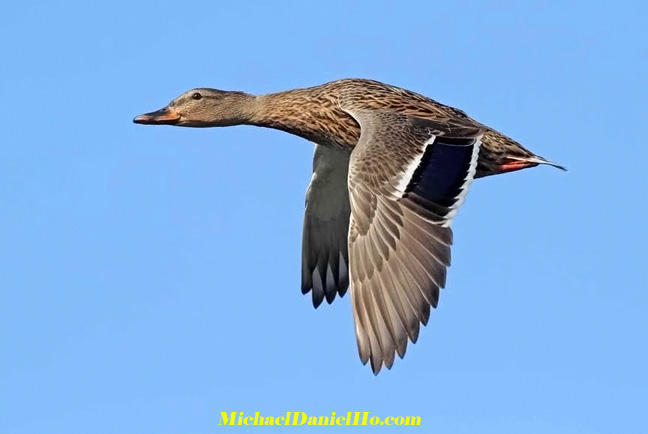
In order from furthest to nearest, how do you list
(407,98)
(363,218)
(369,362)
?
(407,98) → (363,218) → (369,362)

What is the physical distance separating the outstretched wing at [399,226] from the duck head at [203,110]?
3002mm

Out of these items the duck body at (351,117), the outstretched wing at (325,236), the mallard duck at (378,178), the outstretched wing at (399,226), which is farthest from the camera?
the outstretched wing at (325,236)

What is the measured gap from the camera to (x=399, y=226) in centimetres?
1448

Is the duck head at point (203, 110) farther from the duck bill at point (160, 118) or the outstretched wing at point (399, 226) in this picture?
the outstretched wing at point (399, 226)

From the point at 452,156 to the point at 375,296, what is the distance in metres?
1.96

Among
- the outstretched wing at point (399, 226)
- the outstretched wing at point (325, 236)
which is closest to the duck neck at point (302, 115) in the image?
the outstretched wing at point (325, 236)

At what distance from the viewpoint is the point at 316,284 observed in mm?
19453

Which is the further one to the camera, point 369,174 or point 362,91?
point 362,91

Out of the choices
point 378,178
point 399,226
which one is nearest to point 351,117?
point 378,178

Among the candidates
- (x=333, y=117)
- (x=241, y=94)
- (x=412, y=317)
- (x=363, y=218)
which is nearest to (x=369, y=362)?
(x=412, y=317)

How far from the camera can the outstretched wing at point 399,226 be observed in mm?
13867

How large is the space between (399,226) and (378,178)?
590mm

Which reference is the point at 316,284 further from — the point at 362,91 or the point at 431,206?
the point at 431,206

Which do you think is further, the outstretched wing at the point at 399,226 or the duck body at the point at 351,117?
the duck body at the point at 351,117
